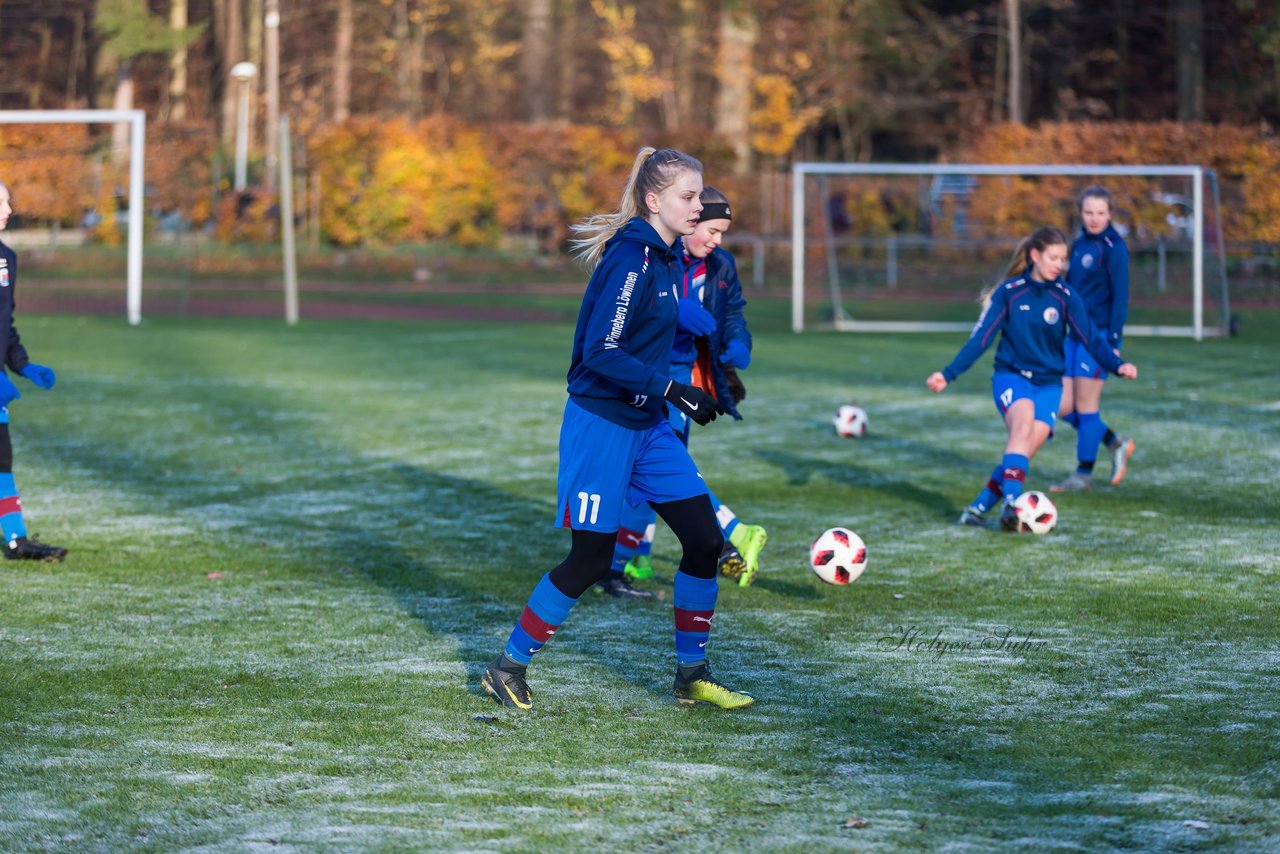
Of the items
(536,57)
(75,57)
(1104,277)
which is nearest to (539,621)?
(1104,277)

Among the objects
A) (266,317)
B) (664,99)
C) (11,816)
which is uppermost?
(664,99)

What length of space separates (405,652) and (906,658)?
1.82m

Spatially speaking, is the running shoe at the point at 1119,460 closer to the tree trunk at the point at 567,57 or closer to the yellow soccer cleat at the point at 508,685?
the yellow soccer cleat at the point at 508,685

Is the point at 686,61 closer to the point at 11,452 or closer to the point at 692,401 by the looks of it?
the point at 11,452

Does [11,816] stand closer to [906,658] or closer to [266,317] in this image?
[906,658]

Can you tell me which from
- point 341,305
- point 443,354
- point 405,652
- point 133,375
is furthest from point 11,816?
point 341,305

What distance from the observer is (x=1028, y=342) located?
8766 mm

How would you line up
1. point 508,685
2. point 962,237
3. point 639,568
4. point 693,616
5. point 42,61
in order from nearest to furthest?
point 508,685 < point 693,616 < point 639,568 < point 962,237 < point 42,61

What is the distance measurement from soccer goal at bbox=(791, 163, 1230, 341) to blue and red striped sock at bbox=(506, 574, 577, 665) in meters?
14.7

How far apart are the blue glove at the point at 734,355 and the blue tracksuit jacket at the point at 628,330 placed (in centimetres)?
179

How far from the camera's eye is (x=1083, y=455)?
33.1 feet

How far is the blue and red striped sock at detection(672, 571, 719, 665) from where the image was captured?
545cm

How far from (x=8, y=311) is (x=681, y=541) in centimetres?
380

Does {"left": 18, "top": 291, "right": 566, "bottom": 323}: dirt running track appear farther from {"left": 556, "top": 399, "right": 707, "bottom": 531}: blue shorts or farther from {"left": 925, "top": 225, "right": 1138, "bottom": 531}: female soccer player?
{"left": 556, "top": 399, "right": 707, "bottom": 531}: blue shorts
